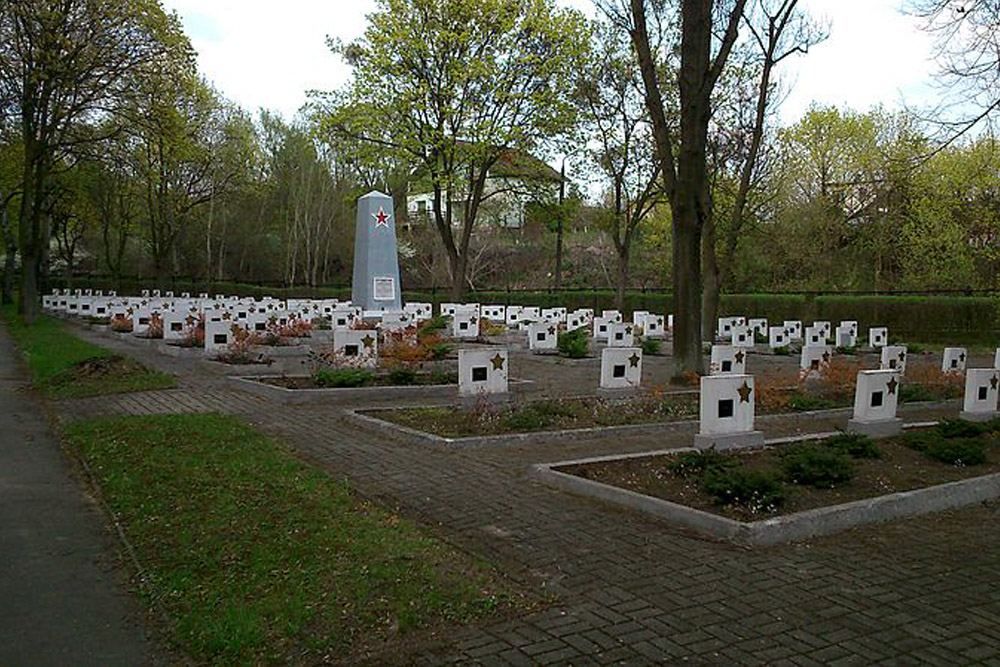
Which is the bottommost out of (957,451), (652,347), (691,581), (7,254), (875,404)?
(691,581)

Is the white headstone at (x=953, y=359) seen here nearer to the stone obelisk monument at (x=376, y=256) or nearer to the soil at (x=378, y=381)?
the soil at (x=378, y=381)

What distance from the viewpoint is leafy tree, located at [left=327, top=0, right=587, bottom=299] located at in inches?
1219

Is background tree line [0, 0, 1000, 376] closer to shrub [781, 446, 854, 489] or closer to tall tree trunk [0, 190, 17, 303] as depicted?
tall tree trunk [0, 190, 17, 303]

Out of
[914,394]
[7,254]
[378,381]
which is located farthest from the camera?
[7,254]

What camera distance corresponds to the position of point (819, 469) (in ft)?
24.9

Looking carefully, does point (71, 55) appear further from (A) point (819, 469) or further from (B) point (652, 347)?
(A) point (819, 469)

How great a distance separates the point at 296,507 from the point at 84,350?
1540 cm

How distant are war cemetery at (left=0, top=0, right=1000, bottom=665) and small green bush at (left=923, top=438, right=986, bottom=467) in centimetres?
4

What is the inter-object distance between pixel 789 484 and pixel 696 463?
82 cm

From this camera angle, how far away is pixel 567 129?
3222 centimetres

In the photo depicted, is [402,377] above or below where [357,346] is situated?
below

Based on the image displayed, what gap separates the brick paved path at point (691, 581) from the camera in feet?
14.3

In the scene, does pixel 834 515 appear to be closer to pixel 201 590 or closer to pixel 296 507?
pixel 296 507

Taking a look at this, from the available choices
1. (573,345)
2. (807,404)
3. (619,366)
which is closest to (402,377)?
(619,366)
